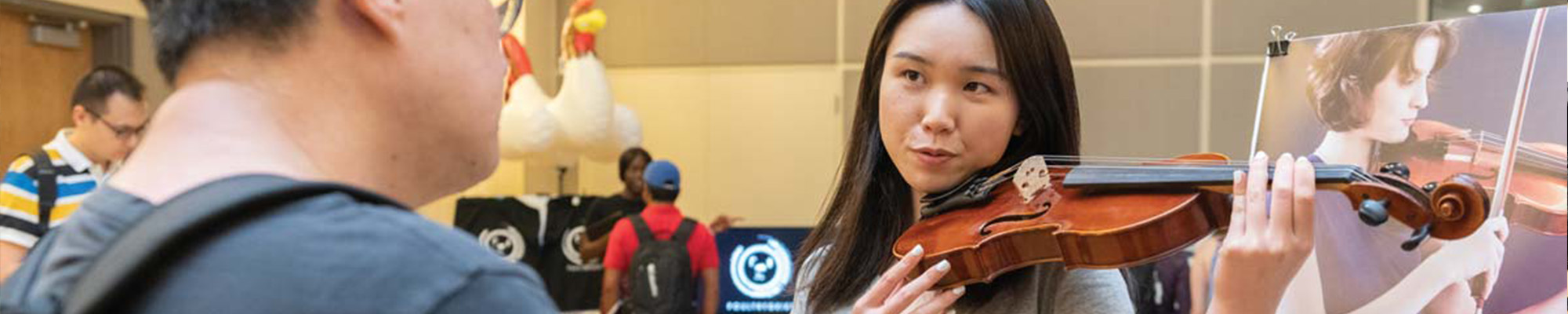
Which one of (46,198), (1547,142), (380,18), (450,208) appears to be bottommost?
(450,208)

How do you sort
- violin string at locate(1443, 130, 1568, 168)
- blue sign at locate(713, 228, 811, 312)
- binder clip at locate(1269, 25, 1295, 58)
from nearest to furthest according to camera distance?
violin string at locate(1443, 130, 1568, 168), binder clip at locate(1269, 25, 1295, 58), blue sign at locate(713, 228, 811, 312)

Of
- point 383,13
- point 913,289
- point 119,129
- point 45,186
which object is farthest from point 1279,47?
point 119,129

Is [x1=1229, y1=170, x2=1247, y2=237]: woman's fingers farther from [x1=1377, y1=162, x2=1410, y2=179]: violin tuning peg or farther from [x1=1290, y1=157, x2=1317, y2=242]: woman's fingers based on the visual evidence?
[x1=1377, y1=162, x2=1410, y2=179]: violin tuning peg

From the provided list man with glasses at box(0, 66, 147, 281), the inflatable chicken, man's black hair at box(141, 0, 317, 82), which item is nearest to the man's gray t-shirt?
man's black hair at box(141, 0, 317, 82)

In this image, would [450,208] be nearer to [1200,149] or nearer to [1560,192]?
[1200,149]

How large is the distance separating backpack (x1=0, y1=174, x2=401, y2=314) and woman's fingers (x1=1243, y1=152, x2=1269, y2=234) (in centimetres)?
103

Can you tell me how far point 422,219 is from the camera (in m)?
0.68

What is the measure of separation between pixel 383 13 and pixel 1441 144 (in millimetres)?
1757

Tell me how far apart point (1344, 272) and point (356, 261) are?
1859 mm

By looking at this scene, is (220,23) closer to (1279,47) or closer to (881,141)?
(881,141)

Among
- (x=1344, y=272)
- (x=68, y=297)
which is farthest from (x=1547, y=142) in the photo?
(x=68, y=297)

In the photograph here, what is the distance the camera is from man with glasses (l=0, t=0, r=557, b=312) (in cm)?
61

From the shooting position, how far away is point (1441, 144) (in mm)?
1982

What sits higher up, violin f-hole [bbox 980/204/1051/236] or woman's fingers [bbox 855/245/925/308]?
violin f-hole [bbox 980/204/1051/236]
